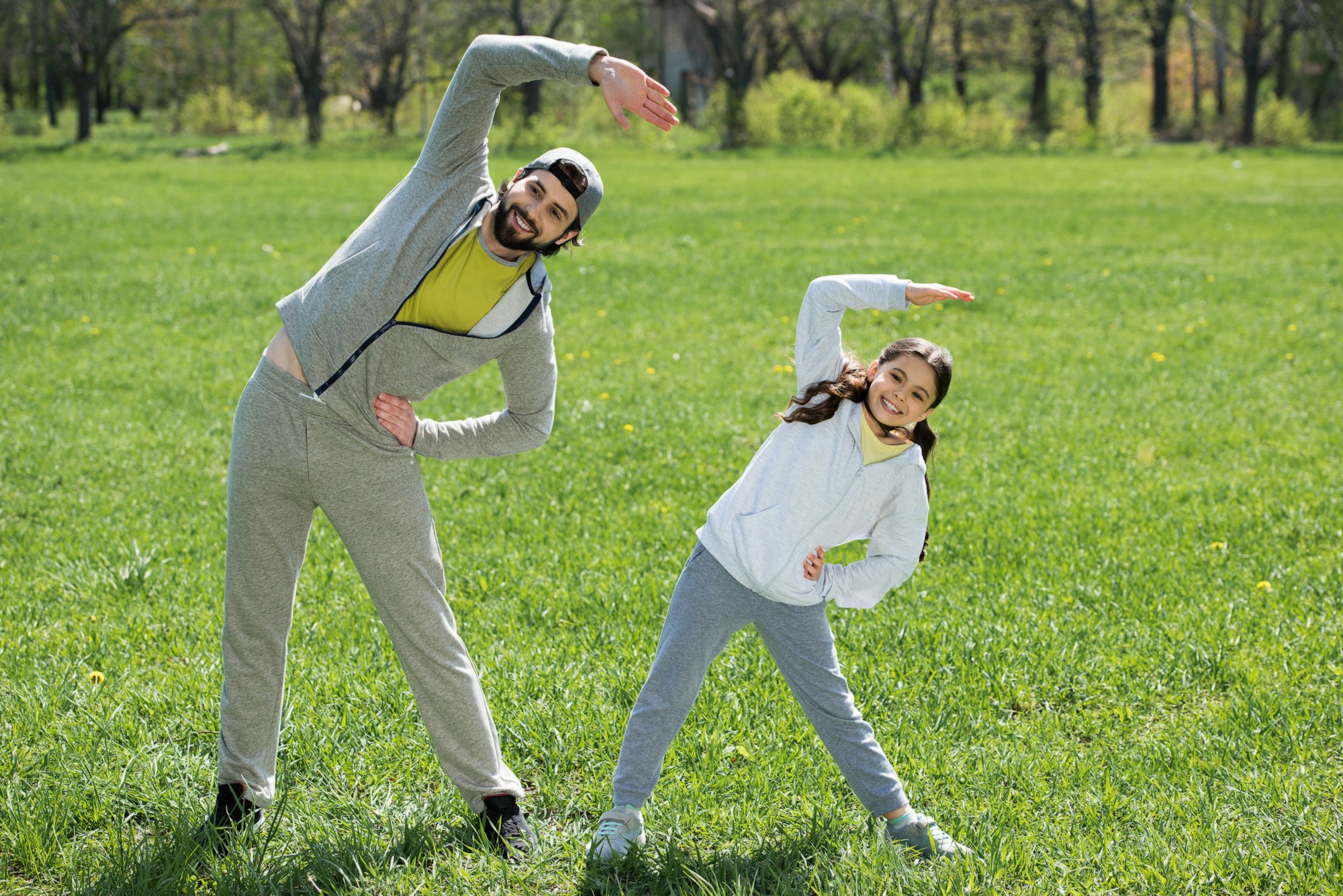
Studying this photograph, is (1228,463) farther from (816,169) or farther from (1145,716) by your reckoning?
(816,169)

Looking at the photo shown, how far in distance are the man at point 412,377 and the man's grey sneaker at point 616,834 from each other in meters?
0.22

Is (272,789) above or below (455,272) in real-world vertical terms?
below

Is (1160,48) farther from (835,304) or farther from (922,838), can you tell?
(922,838)

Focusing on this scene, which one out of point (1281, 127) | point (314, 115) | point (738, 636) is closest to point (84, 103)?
point (314, 115)

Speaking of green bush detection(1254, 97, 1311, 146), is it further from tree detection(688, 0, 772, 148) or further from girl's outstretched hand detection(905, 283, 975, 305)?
girl's outstretched hand detection(905, 283, 975, 305)

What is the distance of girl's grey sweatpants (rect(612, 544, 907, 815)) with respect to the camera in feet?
8.73

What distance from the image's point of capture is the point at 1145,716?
11.6ft

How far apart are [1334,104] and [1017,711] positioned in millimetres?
50815

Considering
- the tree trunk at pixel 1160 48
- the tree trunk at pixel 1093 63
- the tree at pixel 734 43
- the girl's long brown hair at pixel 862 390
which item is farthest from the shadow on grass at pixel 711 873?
the tree trunk at pixel 1160 48

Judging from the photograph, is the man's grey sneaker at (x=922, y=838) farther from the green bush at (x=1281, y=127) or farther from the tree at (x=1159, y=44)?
the tree at (x=1159, y=44)

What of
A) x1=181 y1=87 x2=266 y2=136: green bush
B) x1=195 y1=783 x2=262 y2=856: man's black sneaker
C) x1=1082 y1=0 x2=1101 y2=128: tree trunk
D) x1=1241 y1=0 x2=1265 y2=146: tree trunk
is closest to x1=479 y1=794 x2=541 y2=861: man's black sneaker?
x1=195 y1=783 x2=262 y2=856: man's black sneaker

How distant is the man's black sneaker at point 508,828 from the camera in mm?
2803

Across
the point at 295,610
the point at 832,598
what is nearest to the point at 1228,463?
the point at 832,598

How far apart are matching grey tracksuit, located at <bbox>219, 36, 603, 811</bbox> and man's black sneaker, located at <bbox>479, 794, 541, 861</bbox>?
Result: 16 centimetres
